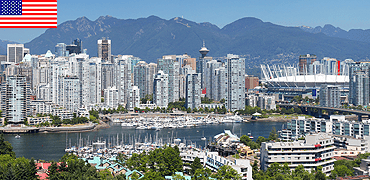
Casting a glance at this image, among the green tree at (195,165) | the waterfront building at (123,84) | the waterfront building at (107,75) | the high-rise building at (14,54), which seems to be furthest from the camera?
the high-rise building at (14,54)

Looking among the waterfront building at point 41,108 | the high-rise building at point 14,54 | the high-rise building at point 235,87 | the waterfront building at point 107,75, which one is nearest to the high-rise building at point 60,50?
the high-rise building at point 14,54

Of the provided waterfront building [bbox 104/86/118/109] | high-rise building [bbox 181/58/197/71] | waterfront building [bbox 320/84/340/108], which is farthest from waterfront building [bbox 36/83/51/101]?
high-rise building [bbox 181/58/197/71]

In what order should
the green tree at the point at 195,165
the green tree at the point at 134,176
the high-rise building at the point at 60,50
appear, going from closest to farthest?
1. the green tree at the point at 134,176
2. the green tree at the point at 195,165
3. the high-rise building at the point at 60,50

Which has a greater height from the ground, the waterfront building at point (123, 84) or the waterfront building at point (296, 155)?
the waterfront building at point (123, 84)

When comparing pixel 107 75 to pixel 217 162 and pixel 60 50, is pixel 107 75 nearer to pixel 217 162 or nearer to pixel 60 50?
pixel 60 50

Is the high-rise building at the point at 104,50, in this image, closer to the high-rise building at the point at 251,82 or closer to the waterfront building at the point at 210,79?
the waterfront building at the point at 210,79

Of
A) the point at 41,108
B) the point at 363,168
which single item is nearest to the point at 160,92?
the point at 41,108

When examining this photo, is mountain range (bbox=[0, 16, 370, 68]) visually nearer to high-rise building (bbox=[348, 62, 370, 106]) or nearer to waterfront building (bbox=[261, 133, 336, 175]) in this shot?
high-rise building (bbox=[348, 62, 370, 106])
